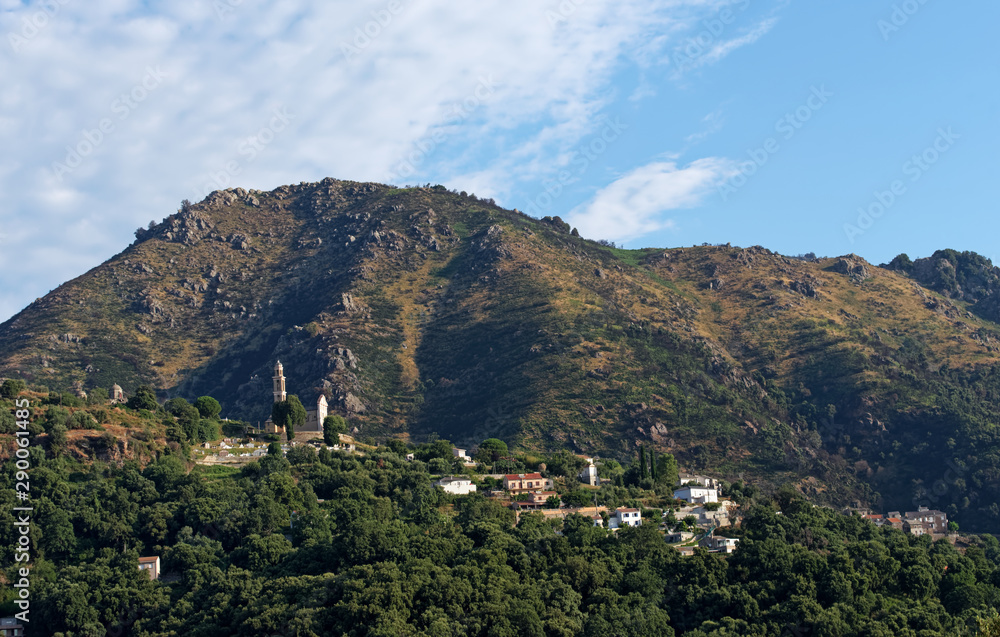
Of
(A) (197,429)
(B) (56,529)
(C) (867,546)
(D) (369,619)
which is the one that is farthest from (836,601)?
(A) (197,429)

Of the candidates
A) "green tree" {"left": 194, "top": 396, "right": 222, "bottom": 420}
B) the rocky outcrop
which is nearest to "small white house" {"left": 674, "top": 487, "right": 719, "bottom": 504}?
"green tree" {"left": 194, "top": 396, "right": 222, "bottom": 420}

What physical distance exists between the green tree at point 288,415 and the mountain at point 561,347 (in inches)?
1122

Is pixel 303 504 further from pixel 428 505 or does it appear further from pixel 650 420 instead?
pixel 650 420

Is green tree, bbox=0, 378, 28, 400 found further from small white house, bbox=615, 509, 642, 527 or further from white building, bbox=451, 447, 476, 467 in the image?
small white house, bbox=615, 509, 642, 527

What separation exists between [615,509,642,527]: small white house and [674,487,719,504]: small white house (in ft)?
33.7

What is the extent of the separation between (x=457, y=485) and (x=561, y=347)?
5758 centimetres

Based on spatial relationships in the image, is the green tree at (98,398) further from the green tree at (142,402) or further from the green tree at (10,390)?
the green tree at (10,390)

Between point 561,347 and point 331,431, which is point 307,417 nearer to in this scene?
point 331,431

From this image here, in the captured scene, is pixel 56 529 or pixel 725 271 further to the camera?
pixel 725 271

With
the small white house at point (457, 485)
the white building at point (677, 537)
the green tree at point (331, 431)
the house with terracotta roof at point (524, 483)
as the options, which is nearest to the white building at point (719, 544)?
the white building at point (677, 537)

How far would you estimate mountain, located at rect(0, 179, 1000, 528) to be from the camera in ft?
455

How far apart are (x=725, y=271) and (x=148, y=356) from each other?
98.7m

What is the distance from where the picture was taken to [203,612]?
222ft

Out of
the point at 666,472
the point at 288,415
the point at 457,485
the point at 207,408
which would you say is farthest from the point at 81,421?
the point at 666,472
